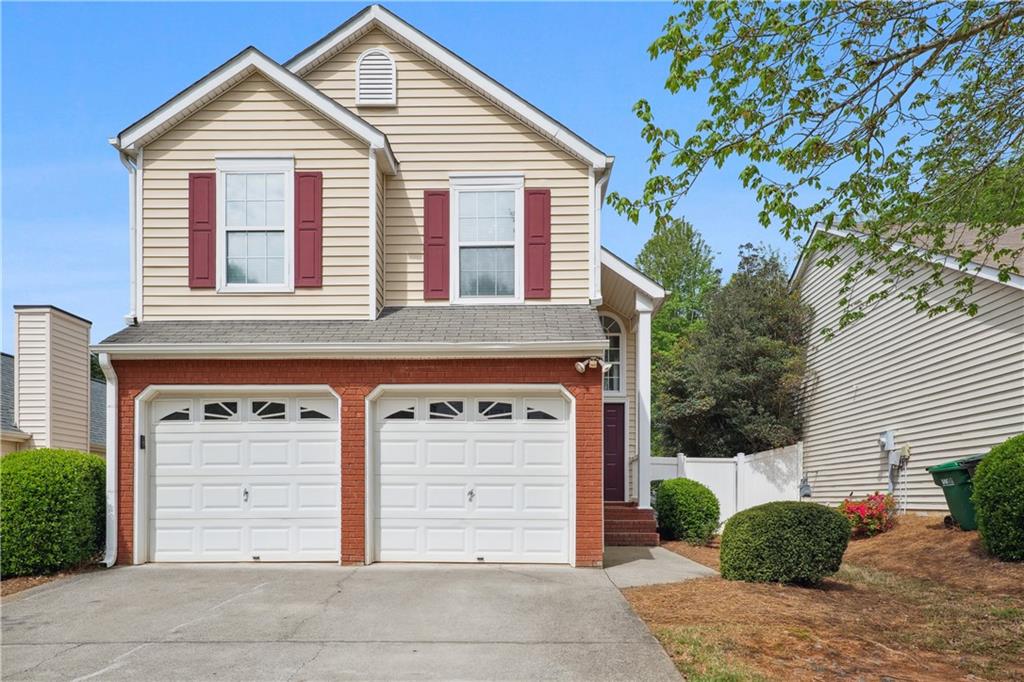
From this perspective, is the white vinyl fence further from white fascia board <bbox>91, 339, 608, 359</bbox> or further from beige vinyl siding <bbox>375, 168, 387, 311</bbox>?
beige vinyl siding <bbox>375, 168, 387, 311</bbox>

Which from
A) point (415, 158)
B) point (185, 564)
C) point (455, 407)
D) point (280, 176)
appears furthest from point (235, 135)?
point (185, 564)

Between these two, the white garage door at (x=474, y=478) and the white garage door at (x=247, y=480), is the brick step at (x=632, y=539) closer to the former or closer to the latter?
the white garage door at (x=474, y=478)

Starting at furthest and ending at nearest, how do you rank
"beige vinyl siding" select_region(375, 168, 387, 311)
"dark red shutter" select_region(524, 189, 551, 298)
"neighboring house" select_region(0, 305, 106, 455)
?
"neighboring house" select_region(0, 305, 106, 455) < "dark red shutter" select_region(524, 189, 551, 298) < "beige vinyl siding" select_region(375, 168, 387, 311)

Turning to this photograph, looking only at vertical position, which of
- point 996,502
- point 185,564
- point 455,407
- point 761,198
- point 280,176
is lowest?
point 185,564

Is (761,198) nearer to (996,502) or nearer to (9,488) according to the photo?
(996,502)

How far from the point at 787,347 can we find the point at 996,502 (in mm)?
12630

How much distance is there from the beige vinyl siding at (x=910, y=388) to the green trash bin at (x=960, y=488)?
3.97 feet

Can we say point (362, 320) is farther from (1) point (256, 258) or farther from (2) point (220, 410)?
(2) point (220, 410)

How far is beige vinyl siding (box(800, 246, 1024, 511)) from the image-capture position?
15742 millimetres

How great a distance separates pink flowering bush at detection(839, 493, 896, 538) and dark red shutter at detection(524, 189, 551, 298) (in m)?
7.88

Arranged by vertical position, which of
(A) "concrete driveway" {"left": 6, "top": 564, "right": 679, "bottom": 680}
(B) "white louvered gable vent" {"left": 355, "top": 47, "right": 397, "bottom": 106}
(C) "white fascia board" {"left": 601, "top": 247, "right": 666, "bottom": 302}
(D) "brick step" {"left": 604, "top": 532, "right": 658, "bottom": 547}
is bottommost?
(D) "brick step" {"left": 604, "top": 532, "right": 658, "bottom": 547}

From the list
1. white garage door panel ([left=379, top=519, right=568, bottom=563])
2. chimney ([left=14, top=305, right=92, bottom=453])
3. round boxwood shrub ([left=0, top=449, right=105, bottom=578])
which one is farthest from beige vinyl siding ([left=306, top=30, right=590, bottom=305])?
chimney ([left=14, top=305, right=92, bottom=453])

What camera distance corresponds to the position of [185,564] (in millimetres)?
12680

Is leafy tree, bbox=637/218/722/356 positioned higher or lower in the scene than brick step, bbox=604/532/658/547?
higher
